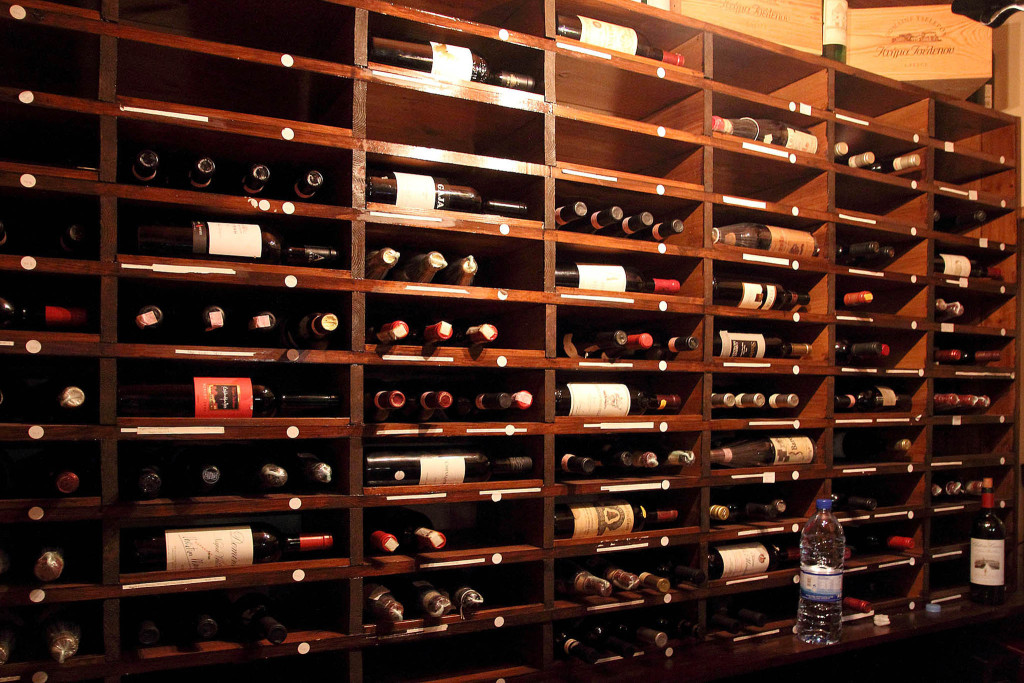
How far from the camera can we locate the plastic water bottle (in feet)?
7.47

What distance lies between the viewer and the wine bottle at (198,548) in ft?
5.29

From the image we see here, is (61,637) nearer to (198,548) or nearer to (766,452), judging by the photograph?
(198,548)

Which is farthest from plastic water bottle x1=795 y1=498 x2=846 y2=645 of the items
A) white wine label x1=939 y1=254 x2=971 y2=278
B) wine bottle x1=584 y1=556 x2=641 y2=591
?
white wine label x1=939 y1=254 x2=971 y2=278

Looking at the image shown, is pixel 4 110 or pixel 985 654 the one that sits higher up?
pixel 4 110

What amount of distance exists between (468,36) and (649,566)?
1.69 metres

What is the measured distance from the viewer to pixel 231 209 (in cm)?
168

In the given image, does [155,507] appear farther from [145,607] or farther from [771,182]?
[771,182]

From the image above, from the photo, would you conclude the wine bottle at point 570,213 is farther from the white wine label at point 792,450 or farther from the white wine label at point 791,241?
the white wine label at point 792,450

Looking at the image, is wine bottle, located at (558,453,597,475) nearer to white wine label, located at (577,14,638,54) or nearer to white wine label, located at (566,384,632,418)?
white wine label, located at (566,384,632,418)

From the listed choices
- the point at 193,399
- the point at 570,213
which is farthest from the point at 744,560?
the point at 193,399

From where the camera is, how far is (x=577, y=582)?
6.83 ft

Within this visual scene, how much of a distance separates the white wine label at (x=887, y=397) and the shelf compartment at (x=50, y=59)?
2.72 metres

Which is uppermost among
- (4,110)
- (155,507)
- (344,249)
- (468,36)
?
(468,36)

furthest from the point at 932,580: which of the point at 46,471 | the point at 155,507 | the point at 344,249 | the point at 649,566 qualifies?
the point at 46,471
